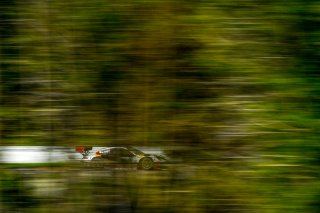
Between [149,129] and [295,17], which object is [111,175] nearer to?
[149,129]

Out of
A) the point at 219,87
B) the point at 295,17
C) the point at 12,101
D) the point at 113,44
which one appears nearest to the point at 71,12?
the point at 113,44

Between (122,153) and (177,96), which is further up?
(177,96)

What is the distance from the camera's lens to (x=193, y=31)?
3.46 m

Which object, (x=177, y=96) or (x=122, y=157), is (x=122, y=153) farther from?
(x=177, y=96)

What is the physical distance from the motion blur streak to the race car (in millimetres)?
38

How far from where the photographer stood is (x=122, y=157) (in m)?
3.54

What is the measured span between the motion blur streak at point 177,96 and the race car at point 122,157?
4cm

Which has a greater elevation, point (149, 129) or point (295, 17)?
point (295, 17)

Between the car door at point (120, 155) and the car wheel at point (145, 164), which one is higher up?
the car door at point (120, 155)

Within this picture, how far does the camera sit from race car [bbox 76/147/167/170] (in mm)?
3527

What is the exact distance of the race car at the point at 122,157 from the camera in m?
3.53

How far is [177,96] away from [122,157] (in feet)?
1.75

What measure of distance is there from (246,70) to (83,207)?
54.6 inches

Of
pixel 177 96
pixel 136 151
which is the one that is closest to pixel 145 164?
pixel 136 151
